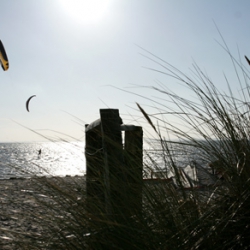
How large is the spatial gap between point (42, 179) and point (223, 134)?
3.16ft

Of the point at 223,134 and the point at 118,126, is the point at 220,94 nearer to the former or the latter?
the point at 223,134

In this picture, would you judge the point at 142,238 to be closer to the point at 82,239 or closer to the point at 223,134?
the point at 82,239

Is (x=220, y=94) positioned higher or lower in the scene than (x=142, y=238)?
higher

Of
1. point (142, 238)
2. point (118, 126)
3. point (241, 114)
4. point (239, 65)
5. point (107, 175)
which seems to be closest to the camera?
point (142, 238)

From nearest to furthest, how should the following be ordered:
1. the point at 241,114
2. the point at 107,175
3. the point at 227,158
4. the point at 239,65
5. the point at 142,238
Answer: the point at 142,238, the point at 227,158, the point at 107,175, the point at 241,114, the point at 239,65

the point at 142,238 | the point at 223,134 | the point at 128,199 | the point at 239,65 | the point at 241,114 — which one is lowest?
the point at 142,238

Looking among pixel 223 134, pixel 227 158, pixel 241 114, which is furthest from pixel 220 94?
pixel 227 158

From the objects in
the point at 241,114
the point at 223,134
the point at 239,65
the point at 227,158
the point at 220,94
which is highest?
the point at 239,65

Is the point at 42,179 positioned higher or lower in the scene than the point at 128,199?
higher

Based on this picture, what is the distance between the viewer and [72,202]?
165cm

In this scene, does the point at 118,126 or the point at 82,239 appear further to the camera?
the point at 118,126

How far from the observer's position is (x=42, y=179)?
173cm

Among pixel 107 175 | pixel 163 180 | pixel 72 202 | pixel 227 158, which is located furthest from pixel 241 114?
pixel 72 202

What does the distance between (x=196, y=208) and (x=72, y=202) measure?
0.58m
